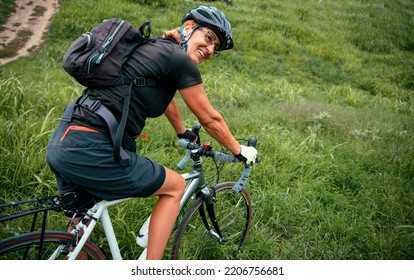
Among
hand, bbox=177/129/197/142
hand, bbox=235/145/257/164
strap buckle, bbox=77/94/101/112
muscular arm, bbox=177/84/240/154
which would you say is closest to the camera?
strap buckle, bbox=77/94/101/112

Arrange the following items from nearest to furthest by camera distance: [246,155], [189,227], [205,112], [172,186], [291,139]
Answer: [205,112]
[172,186]
[246,155]
[189,227]
[291,139]

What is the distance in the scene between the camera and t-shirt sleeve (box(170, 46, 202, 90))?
1.91 m

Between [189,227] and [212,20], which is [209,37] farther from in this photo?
[189,227]

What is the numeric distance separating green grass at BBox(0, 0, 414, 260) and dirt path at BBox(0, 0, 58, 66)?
398 millimetres

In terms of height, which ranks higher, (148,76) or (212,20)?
(212,20)

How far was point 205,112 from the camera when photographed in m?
2.03


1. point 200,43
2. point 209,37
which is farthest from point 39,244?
point 209,37

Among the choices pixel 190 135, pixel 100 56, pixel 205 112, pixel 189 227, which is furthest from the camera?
pixel 189 227

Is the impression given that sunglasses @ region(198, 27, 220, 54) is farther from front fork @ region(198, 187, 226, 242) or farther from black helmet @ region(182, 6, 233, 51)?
front fork @ region(198, 187, 226, 242)

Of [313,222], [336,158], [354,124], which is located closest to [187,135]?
[313,222]

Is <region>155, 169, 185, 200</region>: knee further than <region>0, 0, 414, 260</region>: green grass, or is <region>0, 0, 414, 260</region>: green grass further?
<region>0, 0, 414, 260</region>: green grass

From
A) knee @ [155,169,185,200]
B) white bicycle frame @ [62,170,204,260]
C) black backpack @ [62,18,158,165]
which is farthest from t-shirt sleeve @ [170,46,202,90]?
white bicycle frame @ [62,170,204,260]

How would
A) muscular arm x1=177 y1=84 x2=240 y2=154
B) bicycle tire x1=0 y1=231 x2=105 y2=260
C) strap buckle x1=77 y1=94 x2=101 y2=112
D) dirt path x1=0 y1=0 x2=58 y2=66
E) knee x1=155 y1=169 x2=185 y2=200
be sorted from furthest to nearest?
dirt path x1=0 y1=0 x2=58 y2=66 < knee x1=155 y1=169 x2=185 y2=200 < muscular arm x1=177 y1=84 x2=240 y2=154 < strap buckle x1=77 y1=94 x2=101 y2=112 < bicycle tire x1=0 y1=231 x2=105 y2=260

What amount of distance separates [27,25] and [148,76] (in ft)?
35.4
